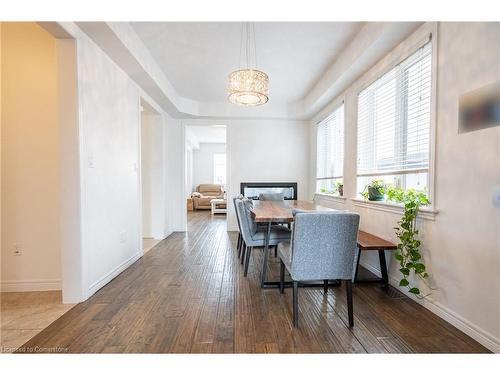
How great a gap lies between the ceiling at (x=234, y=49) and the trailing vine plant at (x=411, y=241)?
1.87m

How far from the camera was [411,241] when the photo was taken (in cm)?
208

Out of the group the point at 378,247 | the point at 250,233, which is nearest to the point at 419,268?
the point at 378,247

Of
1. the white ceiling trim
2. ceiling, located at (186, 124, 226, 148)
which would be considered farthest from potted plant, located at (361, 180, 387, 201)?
ceiling, located at (186, 124, 226, 148)

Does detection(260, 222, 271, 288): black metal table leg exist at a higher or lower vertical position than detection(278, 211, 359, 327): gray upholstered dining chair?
lower

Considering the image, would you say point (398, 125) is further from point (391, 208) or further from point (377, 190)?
point (391, 208)

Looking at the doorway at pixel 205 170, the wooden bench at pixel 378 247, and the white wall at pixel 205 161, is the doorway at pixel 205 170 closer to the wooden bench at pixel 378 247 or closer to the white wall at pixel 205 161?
the white wall at pixel 205 161

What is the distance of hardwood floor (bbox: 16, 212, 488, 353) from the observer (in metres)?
1.50

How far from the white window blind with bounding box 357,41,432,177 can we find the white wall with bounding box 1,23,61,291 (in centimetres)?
336

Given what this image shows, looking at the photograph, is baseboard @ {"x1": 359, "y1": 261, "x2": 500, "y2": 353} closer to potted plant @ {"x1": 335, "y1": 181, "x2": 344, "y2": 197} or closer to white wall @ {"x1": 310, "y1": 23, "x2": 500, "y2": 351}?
white wall @ {"x1": 310, "y1": 23, "x2": 500, "y2": 351}

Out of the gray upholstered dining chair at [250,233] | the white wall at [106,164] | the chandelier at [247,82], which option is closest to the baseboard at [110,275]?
the white wall at [106,164]

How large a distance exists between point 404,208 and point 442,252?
0.48 meters

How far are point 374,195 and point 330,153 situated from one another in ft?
6.30
